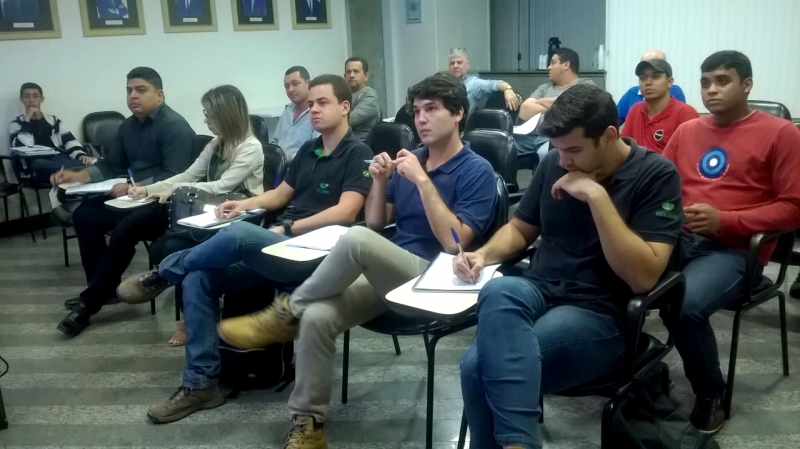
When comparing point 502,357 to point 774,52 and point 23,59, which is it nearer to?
point 774,52

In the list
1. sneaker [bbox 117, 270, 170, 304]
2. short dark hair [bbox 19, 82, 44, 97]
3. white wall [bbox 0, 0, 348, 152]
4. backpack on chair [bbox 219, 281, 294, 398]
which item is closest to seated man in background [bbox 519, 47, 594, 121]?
backpack on chair [bbox 219, 281, 294, 398]

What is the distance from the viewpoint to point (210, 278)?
2.51 meters

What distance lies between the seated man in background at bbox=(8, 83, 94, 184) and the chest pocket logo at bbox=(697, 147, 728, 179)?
14.1ft

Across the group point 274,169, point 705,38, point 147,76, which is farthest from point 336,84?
point 705,38

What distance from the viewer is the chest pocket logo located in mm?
2375

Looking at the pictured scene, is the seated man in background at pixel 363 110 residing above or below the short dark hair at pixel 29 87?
below

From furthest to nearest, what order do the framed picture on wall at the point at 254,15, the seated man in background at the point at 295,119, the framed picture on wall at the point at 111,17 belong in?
the framed picture on wall at the point at 254,15, the framed picture on wall at the point at 111,17, the seated man in background at the point at 295,119

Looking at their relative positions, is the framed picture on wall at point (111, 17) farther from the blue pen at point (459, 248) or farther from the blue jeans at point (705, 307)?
the blue jeans at point (705, 307)

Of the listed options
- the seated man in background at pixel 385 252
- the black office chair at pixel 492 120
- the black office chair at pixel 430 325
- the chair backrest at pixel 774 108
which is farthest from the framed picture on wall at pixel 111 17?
the chair backrest at pixel 774 108

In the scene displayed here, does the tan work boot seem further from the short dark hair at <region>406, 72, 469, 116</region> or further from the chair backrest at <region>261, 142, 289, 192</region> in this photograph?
the chair backrest at <region>261, 142, 289, 192</region>

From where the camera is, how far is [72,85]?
5.62 meters

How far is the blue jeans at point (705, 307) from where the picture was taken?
2.10 m

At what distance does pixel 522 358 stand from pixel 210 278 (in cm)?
133

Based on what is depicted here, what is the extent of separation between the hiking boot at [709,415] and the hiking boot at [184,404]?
5.52ft
